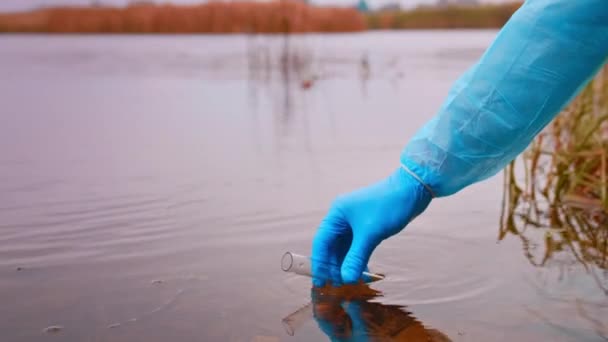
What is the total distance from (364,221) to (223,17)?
57.5ft

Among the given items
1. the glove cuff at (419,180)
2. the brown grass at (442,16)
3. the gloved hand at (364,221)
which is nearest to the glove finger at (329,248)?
the gloved hand at (364,221)

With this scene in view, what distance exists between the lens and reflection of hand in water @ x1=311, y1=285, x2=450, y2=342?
2.39m

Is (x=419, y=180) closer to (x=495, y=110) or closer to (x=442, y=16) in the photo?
(x=495, y=110)

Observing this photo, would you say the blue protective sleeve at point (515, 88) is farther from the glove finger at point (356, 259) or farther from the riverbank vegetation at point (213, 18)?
the riverbank vegetation at point (213, 18)

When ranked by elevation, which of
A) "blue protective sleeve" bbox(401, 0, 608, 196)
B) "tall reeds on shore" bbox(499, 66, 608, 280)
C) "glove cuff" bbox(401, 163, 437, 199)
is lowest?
"tall reeds on shore" bbox(499, 66, 608, 280)

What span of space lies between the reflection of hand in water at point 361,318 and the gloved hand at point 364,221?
0.07 metres

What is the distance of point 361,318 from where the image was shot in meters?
2.53

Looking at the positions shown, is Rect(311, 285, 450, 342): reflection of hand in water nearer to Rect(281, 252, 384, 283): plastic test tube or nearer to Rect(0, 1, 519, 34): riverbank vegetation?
Rect(281, 252, 384, 283): plastic test tube

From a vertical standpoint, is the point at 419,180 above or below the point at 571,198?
above

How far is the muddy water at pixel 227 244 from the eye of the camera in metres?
2.49

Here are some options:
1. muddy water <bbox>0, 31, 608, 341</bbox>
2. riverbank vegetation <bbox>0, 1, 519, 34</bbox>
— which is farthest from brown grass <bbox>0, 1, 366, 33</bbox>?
muddy water <bbox>0, 31, 608, 341</bbox>

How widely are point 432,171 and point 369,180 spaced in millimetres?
2405

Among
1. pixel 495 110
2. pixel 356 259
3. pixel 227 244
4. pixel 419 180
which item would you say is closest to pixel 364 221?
pixel 356 259

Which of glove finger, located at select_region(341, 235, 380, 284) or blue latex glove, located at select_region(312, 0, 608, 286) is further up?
blue latex glove, located at select_region(312, 0, 608, 286)
